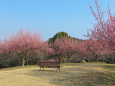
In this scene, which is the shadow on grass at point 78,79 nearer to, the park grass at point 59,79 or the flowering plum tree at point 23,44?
the park grass at point 59,79

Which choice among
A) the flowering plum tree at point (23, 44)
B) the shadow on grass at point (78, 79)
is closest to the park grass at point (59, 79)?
the shadow on grass at point (78, 79)

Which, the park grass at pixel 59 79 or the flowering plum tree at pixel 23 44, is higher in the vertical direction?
the flowering plum tree at pixel 23 44

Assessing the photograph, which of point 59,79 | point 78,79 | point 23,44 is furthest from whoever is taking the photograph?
point 23,44

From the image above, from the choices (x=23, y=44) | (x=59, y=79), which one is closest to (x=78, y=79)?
(x=59, y=79)

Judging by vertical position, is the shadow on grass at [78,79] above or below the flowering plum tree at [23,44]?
below

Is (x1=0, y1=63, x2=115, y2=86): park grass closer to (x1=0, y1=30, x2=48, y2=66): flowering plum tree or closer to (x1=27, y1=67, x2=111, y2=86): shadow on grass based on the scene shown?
(x1=27, y1=67, x2=111, y2=86): shadow on grass

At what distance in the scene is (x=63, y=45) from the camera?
23078 millimetres

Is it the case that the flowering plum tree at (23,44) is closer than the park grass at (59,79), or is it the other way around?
the park grass at (59,79)

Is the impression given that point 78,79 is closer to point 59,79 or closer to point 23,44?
point 59,79

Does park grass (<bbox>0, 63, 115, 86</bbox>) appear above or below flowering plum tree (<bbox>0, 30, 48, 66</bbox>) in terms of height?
below

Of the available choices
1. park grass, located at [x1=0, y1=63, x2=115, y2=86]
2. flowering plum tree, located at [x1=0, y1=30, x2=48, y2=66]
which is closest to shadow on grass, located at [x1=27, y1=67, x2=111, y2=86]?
park grass, located at [x1=0, y1=63, x2=115, y2=86]

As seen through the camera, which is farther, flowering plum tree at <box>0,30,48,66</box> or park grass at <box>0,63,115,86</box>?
flowering plum tree at <box>0,30,48,66</box>

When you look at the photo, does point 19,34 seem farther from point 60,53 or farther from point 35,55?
point 60,53

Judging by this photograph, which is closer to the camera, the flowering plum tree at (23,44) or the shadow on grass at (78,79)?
the shadow on grass at (78,79)
